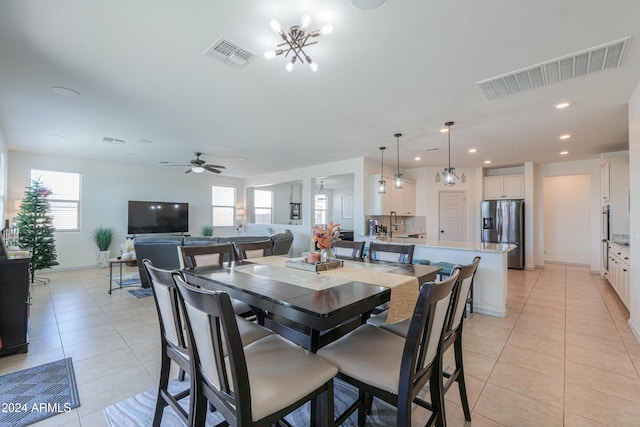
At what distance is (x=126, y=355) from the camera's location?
2.61m

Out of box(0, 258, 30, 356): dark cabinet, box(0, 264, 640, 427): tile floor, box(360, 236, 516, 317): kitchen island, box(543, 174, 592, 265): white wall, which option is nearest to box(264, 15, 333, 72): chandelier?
box(0, 264, 640, 427): tile floor

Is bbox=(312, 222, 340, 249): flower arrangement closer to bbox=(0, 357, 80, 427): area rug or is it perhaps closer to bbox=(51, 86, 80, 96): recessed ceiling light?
bbox=(0, 357, 80, 427): area rug

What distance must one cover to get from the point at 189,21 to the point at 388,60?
154 centimetres

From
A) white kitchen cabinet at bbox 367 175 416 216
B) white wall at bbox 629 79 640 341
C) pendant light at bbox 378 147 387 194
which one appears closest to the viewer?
white wall at bbox 629 79 640 341

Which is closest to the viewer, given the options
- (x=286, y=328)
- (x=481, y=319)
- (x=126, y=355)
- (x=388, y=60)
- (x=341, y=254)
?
(x=286, y=328)

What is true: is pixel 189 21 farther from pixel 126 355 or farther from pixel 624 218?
pixel 624 218

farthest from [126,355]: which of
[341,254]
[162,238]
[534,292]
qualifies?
[534,292]

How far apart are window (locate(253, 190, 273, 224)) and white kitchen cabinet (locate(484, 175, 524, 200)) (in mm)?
6910

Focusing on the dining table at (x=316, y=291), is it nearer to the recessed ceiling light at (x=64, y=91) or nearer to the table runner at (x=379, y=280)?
the table runner at (x=379, y=280)

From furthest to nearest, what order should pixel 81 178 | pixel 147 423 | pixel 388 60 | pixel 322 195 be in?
1. pixel 322 195
2. pixel 81 178
3. pixel 388 60
4. pixel 147 423

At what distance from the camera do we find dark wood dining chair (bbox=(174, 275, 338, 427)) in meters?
1.08

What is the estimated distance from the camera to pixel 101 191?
6.96 meters

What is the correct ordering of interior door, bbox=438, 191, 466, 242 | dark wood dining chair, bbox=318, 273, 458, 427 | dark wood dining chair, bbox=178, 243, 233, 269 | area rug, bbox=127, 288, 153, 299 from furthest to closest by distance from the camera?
interior door, bbox=438, 191, 466, 242 → area rug, bbox=127, 288, 153, 299 → dark wood dining chair, bbox=178, 243, 233, 269 → dark wood dining chair, bbox=318, 273, 458, 427

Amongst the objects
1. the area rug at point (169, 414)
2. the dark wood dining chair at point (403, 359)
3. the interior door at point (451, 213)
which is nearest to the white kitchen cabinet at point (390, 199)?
the interior door at point (451, 213)
